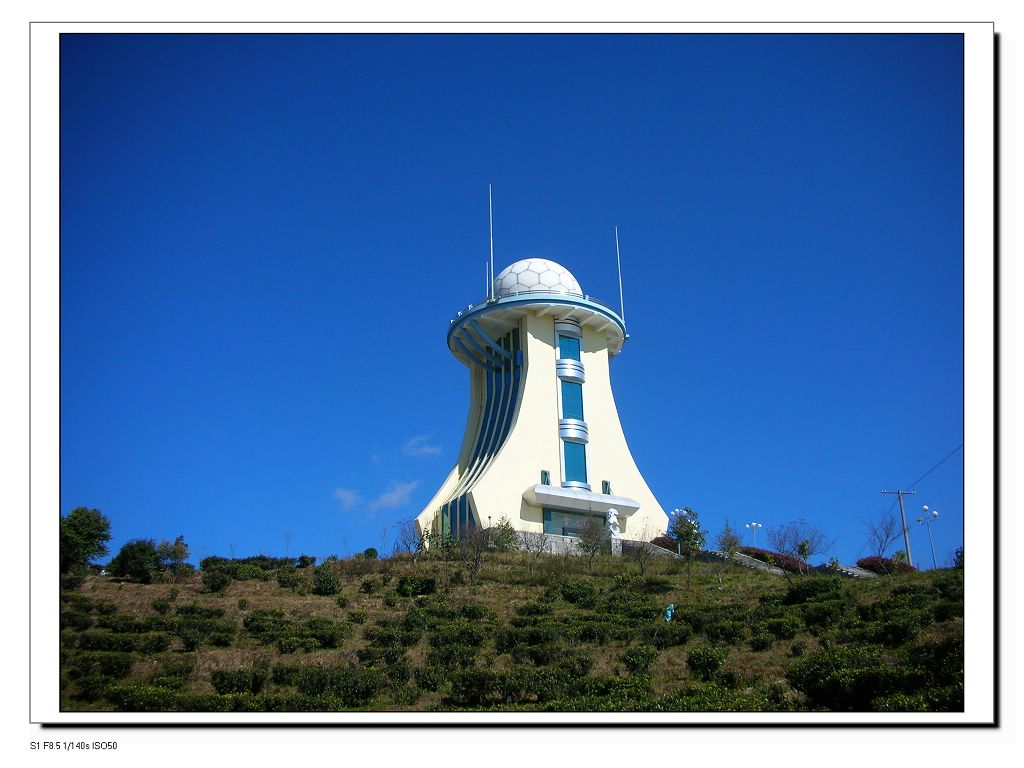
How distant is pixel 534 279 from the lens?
37750 millimetres

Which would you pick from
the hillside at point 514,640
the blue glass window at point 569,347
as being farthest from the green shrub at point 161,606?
the blue glass window at point 569,347

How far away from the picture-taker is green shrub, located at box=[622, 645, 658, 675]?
15.7 m

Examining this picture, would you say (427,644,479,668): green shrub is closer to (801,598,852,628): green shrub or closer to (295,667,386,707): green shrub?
(295,667,386,707): green shrub

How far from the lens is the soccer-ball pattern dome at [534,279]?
37.6 metres

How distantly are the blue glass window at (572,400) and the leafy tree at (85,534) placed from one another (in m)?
17.0

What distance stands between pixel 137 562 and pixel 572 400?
675 inches

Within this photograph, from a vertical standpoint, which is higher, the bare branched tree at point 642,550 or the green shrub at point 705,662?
the bare branched tree at point 642,550

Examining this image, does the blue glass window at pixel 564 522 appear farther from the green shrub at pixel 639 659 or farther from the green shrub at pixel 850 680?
the green shrub at pixel 850 680

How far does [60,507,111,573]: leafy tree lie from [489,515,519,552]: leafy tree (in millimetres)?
12794

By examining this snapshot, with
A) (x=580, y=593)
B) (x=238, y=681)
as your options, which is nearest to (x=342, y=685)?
(x=238, y=681)

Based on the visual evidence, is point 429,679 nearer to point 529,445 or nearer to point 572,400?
point 529,445

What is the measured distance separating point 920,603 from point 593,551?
13.2 meters
